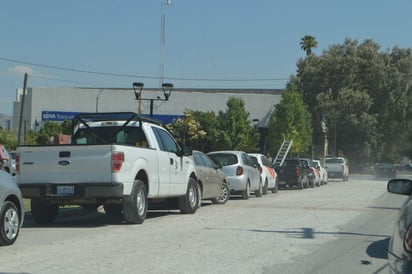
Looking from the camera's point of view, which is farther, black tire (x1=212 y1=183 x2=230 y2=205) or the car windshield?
the car windshield

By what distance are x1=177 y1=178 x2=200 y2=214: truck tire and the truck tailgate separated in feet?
11.6

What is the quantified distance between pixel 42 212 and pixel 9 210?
10.5ft

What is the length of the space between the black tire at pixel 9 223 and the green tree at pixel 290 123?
146 feet

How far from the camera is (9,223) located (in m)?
9.59

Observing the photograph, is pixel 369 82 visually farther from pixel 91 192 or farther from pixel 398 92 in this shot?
pixel 91 192

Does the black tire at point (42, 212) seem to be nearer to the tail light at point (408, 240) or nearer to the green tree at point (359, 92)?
the tail light at point (408, 240)

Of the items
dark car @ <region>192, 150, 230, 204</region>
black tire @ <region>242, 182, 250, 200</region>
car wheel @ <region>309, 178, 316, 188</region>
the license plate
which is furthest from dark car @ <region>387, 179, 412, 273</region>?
car wheel @ <region>309, 178, 316, 188</region>

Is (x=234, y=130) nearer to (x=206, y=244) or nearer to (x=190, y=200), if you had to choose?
(x=190, y=200)

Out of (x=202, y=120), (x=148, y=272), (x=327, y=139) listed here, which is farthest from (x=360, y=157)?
(x=148, y=272)

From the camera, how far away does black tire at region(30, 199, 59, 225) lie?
41.2 ft

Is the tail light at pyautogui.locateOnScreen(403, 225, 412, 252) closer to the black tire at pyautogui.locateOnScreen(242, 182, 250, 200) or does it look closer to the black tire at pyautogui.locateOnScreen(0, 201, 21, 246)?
the black tire at pyautogui.locateOnScreen(0, 201, 21, 246)

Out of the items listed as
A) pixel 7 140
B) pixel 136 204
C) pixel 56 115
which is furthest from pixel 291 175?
pixel 56 115

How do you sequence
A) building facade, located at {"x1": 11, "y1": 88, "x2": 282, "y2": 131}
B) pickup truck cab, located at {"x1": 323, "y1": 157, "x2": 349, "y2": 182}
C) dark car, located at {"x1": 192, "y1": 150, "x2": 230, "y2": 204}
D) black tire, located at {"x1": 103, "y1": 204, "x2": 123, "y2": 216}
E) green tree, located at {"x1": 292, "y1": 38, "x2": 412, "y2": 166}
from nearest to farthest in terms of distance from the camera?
black tire, located at {"x1": 103, "y1": 204, "x2": 123, "y2": 216} → dark car, located at {"x1": 192, "y1": 150, "x2": 230, "y2": 204} → pickup truck cab, located at {"x1": 323, "y1": 157, "x2": 349, "y2": 182} → green tree, located at {"x1": 292, "y1": 38, "x2": 412, "y2": 166} → building facade, located at {"x1": 11, "y1": 88, "x2": 282, "y2": 131}

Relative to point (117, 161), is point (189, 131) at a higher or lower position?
higher
